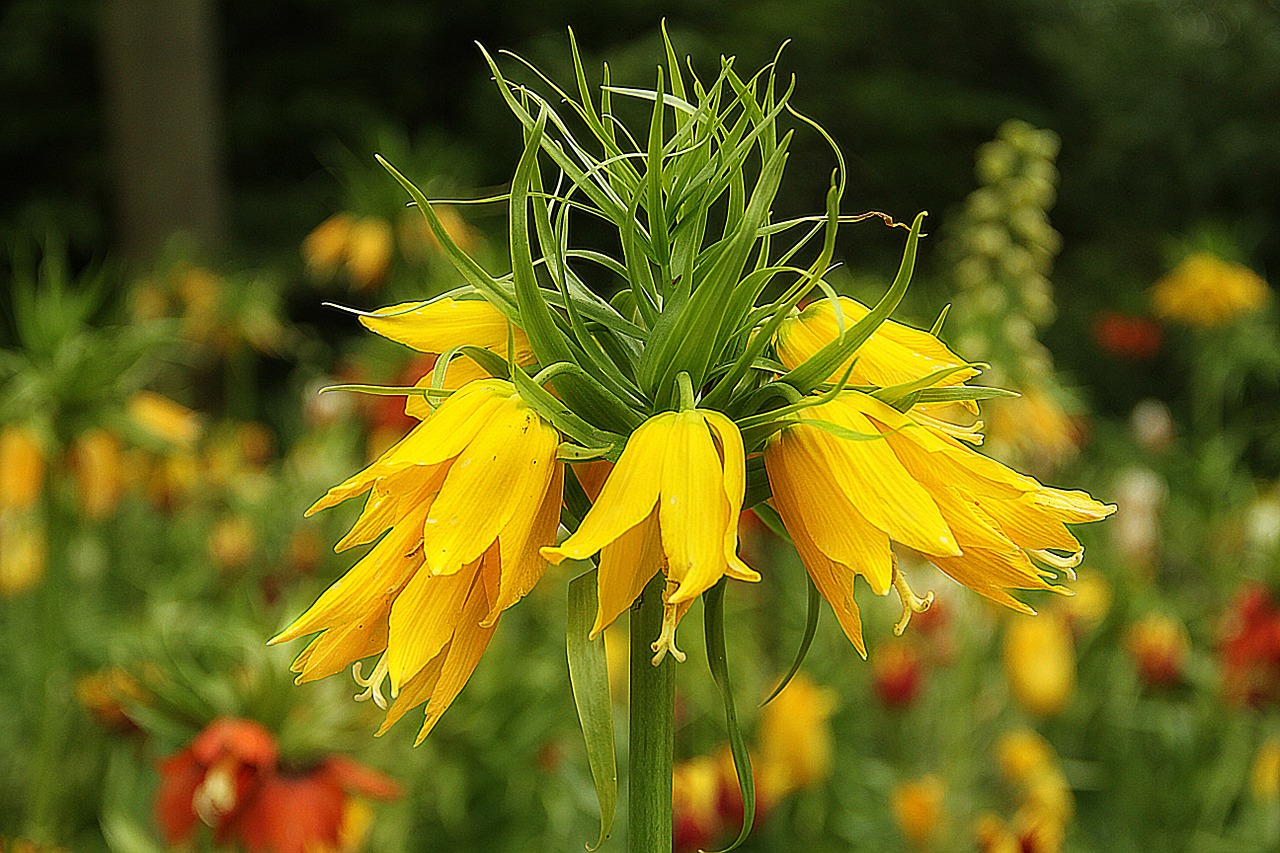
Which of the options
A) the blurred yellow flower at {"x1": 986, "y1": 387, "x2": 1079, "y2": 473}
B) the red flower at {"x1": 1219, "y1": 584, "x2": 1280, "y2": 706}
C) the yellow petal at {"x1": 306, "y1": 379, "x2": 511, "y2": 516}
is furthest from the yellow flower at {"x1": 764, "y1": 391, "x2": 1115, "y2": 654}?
the red flower at {"x1": 1219, "y1": 584, "x2": 1280, "y2": 706}

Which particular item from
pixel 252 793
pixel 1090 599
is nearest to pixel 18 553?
pixel 252 793

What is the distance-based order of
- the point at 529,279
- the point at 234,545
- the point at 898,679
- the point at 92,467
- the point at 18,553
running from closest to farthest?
the point at 529,279
the point at 92,467
the point at 898,679
the point at 18,553
the point at 234,545

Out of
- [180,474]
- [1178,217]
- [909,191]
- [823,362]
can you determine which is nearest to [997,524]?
[823,362]

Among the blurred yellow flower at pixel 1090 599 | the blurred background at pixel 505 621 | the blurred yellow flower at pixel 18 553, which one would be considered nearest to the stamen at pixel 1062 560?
the blurred background at pixel 505 621

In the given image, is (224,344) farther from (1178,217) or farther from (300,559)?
(1178,217)

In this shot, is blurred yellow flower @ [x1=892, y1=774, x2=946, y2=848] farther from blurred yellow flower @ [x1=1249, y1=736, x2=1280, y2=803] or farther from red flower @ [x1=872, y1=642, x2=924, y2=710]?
blurred yellow flower @ [x1=1249, y1=736, x2=1280, y2=803]

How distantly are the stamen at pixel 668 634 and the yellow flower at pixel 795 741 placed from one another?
122 cm

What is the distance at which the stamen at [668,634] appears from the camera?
1.59 feet

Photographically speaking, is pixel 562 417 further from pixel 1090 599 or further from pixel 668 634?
pixel 1090 599

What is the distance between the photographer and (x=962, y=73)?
7.69m

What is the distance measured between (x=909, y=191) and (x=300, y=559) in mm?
5794

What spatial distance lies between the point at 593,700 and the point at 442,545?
8cm

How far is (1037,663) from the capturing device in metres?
1.96

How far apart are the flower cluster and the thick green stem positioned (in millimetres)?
15
